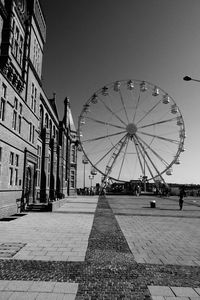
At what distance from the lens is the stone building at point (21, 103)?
15.5m

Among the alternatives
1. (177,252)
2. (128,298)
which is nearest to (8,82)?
(177,252)

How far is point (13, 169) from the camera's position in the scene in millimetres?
17609

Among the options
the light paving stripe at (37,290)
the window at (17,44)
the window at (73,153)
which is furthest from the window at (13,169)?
the window at (73,153)

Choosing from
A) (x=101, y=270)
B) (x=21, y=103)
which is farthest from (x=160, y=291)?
(x=21, y=103)

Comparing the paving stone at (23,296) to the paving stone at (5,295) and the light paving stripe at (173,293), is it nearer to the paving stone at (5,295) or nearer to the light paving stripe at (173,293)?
the paving stone at (5,295)

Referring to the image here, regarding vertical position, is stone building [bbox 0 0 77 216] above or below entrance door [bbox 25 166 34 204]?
above

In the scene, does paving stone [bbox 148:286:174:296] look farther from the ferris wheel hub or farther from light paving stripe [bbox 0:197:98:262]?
the ferris wheel hub

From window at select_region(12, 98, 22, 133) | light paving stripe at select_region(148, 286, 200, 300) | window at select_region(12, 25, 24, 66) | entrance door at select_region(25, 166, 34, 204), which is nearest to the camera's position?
light paving stripe at select_region(148, 286, 200, 300)

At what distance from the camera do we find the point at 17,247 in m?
8.56

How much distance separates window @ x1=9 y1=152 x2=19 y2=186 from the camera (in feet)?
56.8

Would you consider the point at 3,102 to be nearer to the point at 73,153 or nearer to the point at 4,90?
the point at 4,90

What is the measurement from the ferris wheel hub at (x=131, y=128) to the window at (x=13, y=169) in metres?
28.3

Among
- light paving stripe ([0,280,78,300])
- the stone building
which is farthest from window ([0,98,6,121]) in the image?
light paving stripe ([0,280,78,300])

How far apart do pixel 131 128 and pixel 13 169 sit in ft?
96.4
